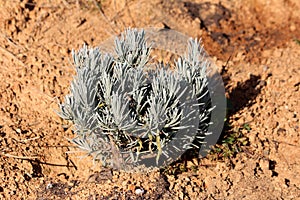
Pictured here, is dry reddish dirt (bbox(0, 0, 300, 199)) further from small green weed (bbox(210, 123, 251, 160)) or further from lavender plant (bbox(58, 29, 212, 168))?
lavender plant (bbox(58, 29, 212, 168))

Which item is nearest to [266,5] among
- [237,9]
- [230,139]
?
[237,9]

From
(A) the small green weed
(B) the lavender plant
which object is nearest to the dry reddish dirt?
(A) the small green weed

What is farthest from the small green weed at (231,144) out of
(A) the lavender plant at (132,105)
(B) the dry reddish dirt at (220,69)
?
(A) the lavender plant at (132,105)

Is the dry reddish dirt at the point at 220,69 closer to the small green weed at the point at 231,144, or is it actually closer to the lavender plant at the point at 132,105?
the small green weed at the point at 231,144

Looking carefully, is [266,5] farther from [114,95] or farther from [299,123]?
[114,95]

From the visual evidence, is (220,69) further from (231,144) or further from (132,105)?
(132,105)

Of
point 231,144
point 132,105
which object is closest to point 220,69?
point 231,144

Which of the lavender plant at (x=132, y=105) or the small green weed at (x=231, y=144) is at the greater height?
the lavender plant at (x=132, y=105)
